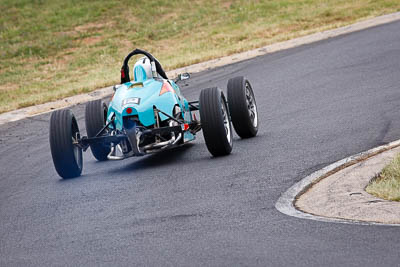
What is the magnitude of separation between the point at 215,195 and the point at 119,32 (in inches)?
891

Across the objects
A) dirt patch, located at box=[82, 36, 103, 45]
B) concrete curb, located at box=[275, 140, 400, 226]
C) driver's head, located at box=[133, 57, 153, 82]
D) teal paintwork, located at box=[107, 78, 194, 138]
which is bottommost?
concrete curb, located at box=[275, 140, 400, 226]

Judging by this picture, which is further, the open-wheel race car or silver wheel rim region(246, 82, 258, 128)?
silver wheel rim region(246, 82, 258, 128)

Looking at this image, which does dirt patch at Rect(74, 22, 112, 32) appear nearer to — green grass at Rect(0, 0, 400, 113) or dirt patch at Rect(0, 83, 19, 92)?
green grass at Rect(0, 0, 400, 113)

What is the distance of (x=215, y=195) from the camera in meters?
8.84

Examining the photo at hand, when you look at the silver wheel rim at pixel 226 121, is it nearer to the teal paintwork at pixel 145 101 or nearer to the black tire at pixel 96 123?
the teal paintwork at pixel 145 101

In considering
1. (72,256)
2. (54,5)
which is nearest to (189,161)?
(72,256)

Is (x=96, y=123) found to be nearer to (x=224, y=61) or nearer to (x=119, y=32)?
(x=224, y=61)

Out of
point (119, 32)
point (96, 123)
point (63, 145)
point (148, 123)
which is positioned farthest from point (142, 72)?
point (119, 32)

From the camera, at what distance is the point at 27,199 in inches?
400

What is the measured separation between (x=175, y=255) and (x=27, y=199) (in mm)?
3885

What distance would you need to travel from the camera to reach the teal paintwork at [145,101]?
10961 millimetres

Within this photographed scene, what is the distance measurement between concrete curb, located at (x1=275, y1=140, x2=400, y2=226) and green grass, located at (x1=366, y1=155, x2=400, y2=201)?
2.18 ft

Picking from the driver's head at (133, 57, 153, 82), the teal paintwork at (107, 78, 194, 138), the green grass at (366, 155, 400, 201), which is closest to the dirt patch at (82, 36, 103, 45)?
the driver's head at (133, 57, 153, 82)

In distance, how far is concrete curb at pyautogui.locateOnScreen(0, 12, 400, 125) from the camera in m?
18.7
